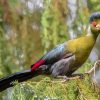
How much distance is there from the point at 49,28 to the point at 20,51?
395 millimetres

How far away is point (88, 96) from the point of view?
2.15m

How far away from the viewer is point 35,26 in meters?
4.02

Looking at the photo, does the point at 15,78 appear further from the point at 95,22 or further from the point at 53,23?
the point at 53,23

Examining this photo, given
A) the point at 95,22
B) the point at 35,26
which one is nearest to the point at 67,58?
the point at 95,22

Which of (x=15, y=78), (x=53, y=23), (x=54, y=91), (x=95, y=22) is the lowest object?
(x=54, y=91)

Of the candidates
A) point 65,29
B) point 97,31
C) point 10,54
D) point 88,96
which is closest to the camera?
point 88,96

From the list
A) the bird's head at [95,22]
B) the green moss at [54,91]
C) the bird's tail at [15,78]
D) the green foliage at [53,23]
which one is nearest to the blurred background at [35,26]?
the green foliage at [53,23]

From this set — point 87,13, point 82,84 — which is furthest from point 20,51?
point 82,84

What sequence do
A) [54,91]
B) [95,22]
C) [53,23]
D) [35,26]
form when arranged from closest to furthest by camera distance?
[54,91] → [95,22] → [53,23] → [35,26]

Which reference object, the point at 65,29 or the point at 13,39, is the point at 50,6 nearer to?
the point at 65,29

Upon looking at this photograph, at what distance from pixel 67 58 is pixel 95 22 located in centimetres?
30

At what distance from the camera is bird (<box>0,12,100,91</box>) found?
2.85m

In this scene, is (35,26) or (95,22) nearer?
(95,22)

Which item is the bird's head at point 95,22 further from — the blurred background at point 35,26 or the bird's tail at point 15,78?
the blurred background at point 35,26
